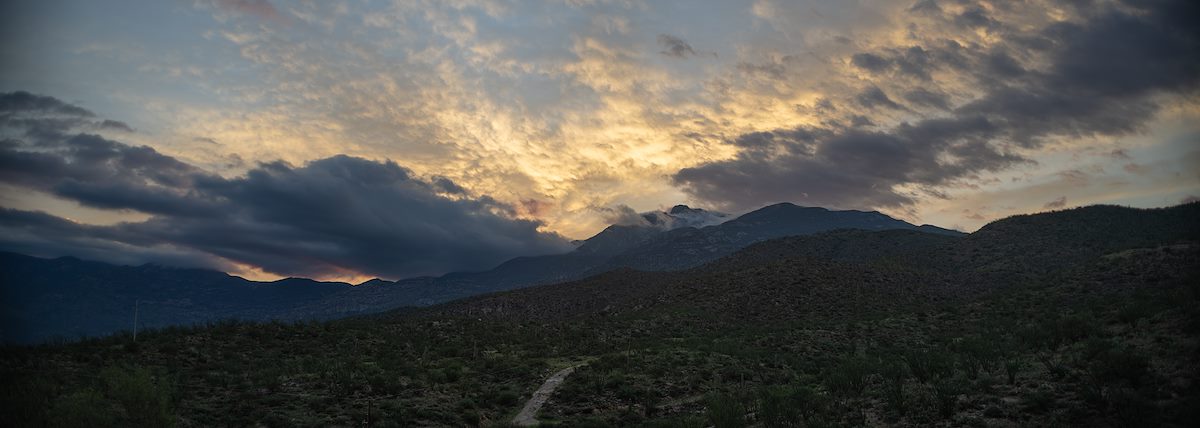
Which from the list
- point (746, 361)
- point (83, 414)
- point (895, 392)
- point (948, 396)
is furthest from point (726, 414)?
point (83, 414)

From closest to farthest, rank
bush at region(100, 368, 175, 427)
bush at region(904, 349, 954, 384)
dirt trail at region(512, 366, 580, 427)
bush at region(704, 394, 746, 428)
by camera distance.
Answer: bush at region(100, 368, 175, 427)
bush at region(704, 394, 746, 428)
bush at region(904, 349, 954, 384)
dirt trail at region(512, 366, 580, 427)

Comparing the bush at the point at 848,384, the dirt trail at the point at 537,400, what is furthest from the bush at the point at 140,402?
the bush at the point at 848,384

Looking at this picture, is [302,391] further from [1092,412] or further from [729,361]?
[1092,412]

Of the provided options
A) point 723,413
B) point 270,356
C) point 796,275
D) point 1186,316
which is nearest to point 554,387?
point 723,413

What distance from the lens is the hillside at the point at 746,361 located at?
16.9 m

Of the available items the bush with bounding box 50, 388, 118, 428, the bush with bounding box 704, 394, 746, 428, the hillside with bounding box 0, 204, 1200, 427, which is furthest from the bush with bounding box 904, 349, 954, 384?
the bush with bounding box 50, 388, 118, 428

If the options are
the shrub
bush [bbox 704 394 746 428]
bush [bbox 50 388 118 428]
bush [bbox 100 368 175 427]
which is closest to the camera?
bush [bbox 50 388 118 428]

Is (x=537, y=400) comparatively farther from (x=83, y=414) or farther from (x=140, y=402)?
(x=83, y=414)

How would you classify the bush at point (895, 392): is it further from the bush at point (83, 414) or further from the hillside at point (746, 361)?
the bush at point (83, 414)

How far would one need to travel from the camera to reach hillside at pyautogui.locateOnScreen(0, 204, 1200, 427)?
666 inches

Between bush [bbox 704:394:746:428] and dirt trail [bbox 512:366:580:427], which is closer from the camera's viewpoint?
bush [bbox 704:394:746:428]

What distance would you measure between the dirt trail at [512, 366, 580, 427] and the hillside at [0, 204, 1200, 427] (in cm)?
62

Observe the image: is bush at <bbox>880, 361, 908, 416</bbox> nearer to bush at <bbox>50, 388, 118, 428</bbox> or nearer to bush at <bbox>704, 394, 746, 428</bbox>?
bush at <bbox>704, 394, 746, 428</bbox>

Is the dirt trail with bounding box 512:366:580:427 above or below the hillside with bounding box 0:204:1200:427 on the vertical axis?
below
